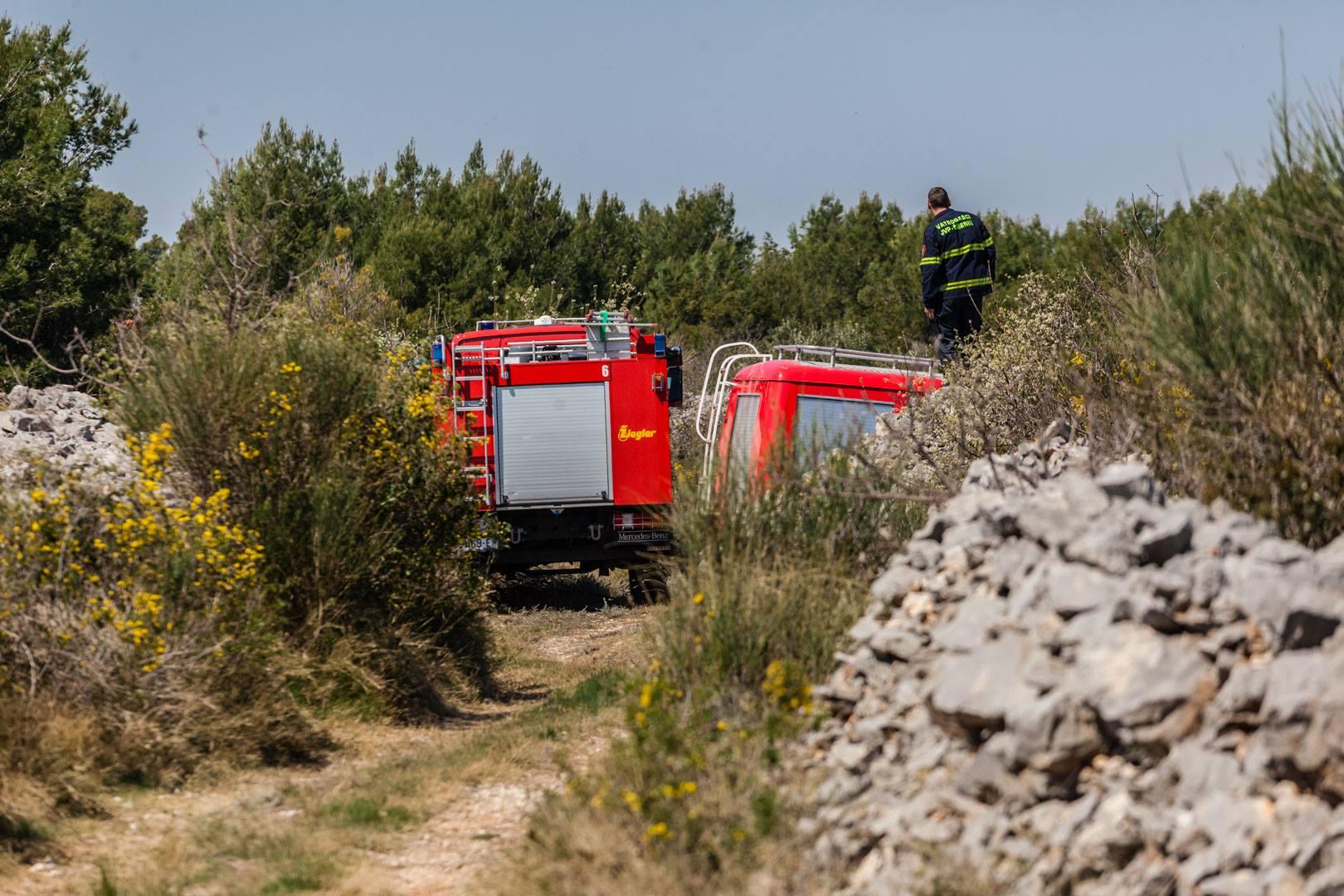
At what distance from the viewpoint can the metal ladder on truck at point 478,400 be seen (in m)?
15.4

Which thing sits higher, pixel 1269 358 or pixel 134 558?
pixel 1269 358

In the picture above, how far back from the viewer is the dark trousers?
43.8 feet

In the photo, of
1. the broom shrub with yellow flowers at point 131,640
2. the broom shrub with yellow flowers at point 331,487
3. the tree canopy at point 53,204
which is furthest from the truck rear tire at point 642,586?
the tree canopy at point 53,204

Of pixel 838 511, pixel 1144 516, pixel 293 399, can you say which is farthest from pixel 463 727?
pixel 1144 516

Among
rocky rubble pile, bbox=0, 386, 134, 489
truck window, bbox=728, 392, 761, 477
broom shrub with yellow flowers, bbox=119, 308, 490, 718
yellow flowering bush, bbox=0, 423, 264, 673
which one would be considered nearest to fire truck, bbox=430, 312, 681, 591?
truck window, bbox=728, 392, 761, 477

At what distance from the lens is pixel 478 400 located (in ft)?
50.8

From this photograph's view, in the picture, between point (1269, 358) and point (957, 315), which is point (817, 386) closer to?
point (957, 315)

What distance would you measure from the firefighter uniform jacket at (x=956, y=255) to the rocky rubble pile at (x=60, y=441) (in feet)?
22.3

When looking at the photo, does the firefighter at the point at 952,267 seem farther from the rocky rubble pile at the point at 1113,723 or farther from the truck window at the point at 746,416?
the rocky rubble pile at the point at 1113,723

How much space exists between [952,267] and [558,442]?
14.7 feet

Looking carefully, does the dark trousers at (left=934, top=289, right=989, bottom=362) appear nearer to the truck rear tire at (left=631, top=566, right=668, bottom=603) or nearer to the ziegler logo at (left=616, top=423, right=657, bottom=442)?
the ziegler logo at (left=616, top=423, right=657, bottom=442)

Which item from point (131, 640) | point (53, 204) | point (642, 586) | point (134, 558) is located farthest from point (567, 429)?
point (53, 204)

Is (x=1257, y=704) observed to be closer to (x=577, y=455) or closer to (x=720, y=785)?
(x=720, y=785)

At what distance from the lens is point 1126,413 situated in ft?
27.0
